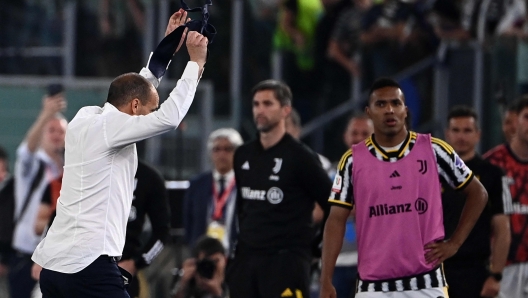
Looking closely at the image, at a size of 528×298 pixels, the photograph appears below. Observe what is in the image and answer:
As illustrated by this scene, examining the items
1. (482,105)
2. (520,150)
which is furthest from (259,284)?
(482,105)

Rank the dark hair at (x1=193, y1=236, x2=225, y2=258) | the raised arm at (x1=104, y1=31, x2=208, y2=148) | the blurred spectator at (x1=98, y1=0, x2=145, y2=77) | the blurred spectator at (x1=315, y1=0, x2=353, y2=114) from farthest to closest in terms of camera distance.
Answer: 1. the blurred spectator at (x1=98, y1=0, x2=145, y2=77)
2. the blurred spectator at (x1=315, y1=0, x2=353, y2=114)
3. the dark hair at (x1=193, y1=236, x2=225, y2=258)
4. the raised arm at (x1=104, y1=31, x2=208, y2=148)

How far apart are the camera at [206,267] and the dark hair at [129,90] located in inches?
143

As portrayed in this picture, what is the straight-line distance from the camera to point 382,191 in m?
7.44

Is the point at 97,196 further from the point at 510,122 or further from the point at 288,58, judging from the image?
the point at 288,58

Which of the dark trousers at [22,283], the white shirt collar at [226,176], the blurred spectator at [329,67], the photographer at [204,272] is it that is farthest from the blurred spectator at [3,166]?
the blurred spectator at [329,67]

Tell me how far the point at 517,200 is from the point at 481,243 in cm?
91

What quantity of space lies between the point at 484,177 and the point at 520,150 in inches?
36.6

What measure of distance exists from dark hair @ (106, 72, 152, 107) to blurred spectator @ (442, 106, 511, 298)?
9.91 feet

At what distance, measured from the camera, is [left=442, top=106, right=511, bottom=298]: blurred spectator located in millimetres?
8945

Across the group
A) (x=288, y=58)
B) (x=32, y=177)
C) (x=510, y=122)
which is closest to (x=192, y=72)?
(x=510, y=122)

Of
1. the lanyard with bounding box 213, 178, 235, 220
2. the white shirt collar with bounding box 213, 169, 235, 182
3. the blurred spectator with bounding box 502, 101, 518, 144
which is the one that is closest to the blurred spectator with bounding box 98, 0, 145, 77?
the white shirt collar with bounding box 213, 169, 235, 182

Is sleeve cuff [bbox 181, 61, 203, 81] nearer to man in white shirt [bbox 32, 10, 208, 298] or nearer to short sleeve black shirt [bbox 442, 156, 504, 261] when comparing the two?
man in white shirt [bbox 32, 10, 208, 298]

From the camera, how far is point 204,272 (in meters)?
10.4

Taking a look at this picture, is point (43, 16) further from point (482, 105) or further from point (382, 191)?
point (382, 191)
